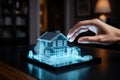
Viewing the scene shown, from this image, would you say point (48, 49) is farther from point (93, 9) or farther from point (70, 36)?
point (93, 9)

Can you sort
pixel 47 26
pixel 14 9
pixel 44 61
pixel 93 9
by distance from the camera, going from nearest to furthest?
pixel 44 61 → pixel 14 9 → pixel 93 9 → pixel 47 26

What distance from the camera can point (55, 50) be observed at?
2.85ft

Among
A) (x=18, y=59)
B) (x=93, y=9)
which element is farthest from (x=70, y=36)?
(x=93, y=9)

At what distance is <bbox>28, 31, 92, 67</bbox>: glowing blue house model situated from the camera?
2.82ft

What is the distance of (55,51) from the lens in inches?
34.2

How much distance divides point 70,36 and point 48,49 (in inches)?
8.9

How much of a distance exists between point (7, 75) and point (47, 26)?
536cm

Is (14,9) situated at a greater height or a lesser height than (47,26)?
greater

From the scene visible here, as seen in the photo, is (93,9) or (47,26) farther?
(47,26)

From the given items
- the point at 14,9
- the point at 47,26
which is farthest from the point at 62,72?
the point at 47,26

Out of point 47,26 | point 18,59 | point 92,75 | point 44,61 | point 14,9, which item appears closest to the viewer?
point 92,75

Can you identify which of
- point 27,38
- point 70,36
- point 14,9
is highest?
point 14,9

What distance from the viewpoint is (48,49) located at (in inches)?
34.8

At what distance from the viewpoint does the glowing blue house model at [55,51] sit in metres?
0.86
